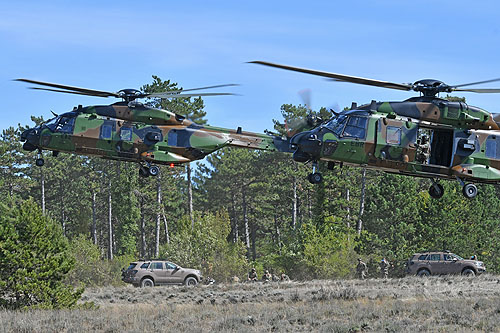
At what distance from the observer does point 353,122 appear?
21906 mm

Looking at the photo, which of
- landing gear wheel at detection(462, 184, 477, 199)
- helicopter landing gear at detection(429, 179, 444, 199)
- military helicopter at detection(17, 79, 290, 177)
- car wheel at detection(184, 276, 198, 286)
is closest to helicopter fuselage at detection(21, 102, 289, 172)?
military helicopter at detection(17, 79, 290, 177)

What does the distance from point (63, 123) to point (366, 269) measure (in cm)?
2254

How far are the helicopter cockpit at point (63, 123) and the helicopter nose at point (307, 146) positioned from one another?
9403 mm

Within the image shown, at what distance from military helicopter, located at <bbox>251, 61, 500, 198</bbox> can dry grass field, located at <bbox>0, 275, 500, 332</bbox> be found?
13.2ft

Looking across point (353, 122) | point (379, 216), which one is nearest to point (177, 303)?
point (353, 122)

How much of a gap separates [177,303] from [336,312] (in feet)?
25.5

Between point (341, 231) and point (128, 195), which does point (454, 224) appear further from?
point (128, 195)

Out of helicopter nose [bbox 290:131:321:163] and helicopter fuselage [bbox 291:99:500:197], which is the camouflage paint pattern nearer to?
helicopter nose [bbox 290:131:321:163]

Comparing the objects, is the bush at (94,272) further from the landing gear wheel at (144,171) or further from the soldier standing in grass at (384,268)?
the landing gear wheel at (144,171)

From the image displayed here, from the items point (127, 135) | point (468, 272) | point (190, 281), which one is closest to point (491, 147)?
point (127, 135)

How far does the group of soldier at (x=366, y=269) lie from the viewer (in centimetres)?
4159

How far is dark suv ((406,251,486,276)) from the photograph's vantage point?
1396 inches

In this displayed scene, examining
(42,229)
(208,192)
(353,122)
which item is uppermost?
(353,122)

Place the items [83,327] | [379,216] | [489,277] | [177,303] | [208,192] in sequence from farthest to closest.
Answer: [208,192], [379,216], [489,277], [177,303], [83,327]
